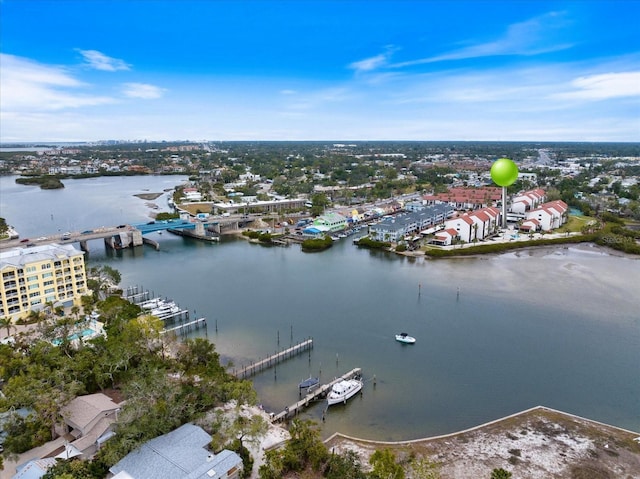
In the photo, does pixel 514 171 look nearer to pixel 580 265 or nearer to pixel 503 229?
pixel 580 265

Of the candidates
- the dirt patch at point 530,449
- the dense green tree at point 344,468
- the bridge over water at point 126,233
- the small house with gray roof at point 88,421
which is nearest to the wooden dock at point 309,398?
the dirt patch at point 530,449

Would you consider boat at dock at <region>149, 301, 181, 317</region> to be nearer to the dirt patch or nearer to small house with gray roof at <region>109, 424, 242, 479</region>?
small house with gray roof at <region>109, 424, 242, 479</region>

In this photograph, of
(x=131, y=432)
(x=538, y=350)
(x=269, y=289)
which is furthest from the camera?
(x=269, y=289)

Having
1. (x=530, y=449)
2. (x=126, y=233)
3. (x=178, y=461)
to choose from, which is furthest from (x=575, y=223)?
(x=178, y=461)

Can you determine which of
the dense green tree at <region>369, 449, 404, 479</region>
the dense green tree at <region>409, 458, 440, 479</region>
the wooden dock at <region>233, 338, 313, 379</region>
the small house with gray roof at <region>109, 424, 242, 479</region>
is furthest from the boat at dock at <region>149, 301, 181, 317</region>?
the dense green tree at <region>409, 458, 440, 479</region>

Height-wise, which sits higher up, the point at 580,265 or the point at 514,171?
the point at 514,171

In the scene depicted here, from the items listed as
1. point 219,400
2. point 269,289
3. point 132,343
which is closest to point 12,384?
point 132,343

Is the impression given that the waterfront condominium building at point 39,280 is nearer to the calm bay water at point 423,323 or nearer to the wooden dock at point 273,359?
the calm bay water at point 423,323
